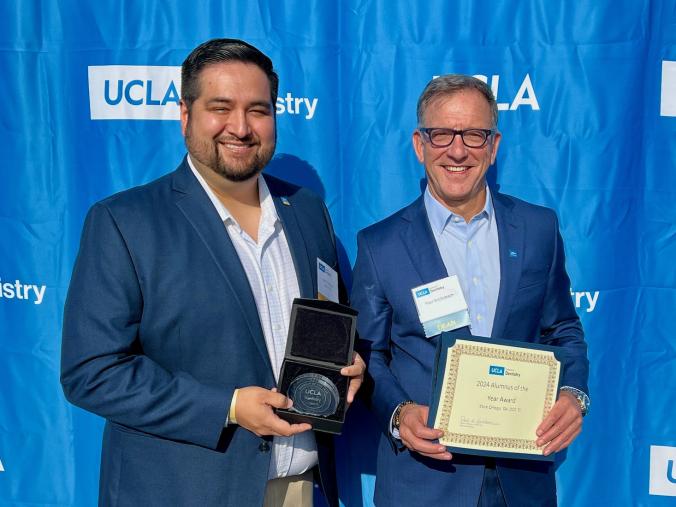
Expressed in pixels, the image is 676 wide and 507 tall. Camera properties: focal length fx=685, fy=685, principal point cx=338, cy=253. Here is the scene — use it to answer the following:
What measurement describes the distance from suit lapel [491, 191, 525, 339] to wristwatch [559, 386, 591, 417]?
274 millimetres

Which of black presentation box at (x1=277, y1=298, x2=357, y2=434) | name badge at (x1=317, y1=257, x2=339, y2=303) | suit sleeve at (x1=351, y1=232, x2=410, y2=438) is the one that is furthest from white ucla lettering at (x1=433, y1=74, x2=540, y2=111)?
black presentation box at (x1=277, y1=298, x2=357, y2=434)

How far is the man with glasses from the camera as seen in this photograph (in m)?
2.15

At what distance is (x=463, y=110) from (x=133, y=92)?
4.74 feet

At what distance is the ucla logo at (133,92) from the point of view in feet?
9.35

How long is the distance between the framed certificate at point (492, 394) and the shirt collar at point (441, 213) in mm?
484

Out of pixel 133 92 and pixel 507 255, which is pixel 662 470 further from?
pixel 133 92

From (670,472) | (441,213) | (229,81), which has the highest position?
(229,81)

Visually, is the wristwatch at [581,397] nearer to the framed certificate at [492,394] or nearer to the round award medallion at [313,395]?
the framed certificate at [492,394]

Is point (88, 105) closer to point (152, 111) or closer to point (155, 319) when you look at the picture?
point (152, 111)

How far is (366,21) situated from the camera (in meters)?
2.83

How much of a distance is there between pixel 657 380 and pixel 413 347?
1.38 metres

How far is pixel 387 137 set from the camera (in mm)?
2887

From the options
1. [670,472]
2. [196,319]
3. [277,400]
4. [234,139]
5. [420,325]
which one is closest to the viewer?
[277,400]

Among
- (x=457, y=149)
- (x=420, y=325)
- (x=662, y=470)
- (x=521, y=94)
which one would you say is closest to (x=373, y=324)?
(x=420, y=325)
